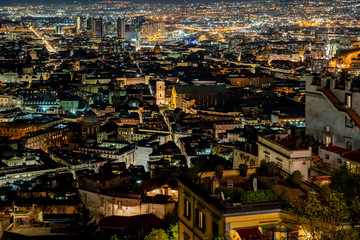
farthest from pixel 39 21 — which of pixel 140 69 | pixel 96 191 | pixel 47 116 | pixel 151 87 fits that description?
pixel 96 191

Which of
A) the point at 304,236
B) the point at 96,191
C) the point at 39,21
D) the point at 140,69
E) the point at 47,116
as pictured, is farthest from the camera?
the point at 39,21

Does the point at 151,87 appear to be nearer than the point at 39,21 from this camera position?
Yes

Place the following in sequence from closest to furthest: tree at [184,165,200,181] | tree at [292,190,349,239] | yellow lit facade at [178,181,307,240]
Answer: tree at [292,190,349,239], yellow lit facade at [178,181,307,240], tree at [184,165,200,181]

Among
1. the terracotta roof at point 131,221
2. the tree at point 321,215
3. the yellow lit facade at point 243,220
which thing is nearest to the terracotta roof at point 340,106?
the tree at point 321,215

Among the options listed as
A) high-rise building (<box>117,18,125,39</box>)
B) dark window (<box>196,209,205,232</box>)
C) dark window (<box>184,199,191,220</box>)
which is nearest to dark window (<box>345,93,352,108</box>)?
dark window (<box>184,199,191,220</box>)

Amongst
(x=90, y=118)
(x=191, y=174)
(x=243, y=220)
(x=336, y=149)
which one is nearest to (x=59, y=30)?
(x=90, y=118)

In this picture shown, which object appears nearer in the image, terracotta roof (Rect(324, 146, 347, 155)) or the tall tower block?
terracotta roof (Rect(324, 146, 347, 155))

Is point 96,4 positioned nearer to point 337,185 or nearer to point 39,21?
point 39,21

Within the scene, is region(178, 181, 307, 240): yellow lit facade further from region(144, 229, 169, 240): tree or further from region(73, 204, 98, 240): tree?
region(73, 204, 98, 240): tree

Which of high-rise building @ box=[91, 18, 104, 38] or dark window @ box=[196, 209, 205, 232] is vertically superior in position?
dark window @ box=[196, 209, 205, 232]
